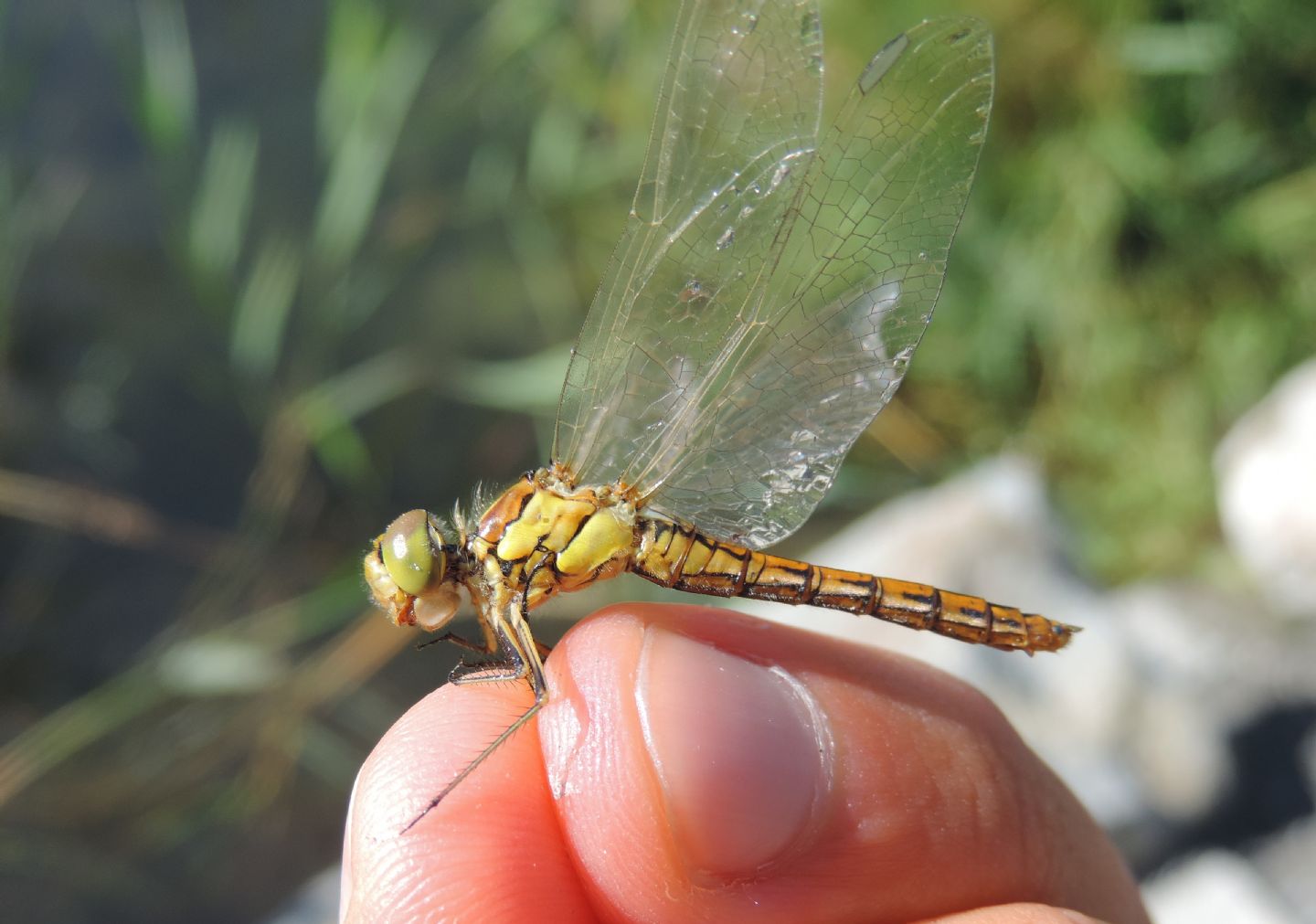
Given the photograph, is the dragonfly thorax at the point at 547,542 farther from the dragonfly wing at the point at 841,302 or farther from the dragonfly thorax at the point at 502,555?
the dragonfly wing at the point at 841,302

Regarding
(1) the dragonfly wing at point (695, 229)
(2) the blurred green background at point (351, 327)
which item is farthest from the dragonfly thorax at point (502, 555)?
A: (2) the blurred green background at point (351, 327)

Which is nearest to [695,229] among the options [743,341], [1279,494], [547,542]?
[743,341]

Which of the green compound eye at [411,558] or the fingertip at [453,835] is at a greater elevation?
the green compound eye at [411,558]

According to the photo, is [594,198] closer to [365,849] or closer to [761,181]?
[761,181]

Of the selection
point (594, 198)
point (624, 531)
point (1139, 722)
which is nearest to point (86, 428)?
point (594, 198)

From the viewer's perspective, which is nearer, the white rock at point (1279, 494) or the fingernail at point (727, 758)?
the fingernail at point (727, 758)

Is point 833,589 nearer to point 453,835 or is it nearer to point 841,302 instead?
point 841,302

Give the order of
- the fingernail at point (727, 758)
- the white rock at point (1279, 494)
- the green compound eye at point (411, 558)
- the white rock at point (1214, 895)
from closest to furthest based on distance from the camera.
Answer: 1. the fingernail at point (727, 758)
2. the green compound eye at point (411, 558)
3. the white rock at point (1214, 895)
4. the white rock at point (1279, 494)

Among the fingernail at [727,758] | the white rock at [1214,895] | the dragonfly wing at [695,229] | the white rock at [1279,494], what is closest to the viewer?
the fingernail at [727,758]
